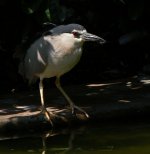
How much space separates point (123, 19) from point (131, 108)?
1.63m

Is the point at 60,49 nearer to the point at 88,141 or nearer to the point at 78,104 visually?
the point at 78,104

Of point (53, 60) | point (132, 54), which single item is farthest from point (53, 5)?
point (132, 54)

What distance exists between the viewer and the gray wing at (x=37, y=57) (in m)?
→ 7.38

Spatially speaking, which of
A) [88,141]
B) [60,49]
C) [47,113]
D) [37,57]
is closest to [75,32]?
[60,49]

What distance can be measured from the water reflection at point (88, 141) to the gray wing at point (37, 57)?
2.86 feet

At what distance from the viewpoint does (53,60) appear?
288 inches

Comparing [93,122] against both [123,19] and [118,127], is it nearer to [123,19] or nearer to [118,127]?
[118,127]

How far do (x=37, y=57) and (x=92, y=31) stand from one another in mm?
2145

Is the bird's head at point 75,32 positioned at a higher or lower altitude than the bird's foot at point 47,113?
higher

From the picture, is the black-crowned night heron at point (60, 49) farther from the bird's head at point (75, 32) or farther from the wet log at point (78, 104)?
the wet log at point (78, 104)

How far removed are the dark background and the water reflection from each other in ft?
4.92

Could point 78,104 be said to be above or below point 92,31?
below

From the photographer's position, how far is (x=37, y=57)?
24.6ft

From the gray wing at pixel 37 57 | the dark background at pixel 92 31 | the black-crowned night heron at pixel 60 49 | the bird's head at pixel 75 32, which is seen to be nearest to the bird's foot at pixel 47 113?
the black-crowned night heron at pixel 60 49
